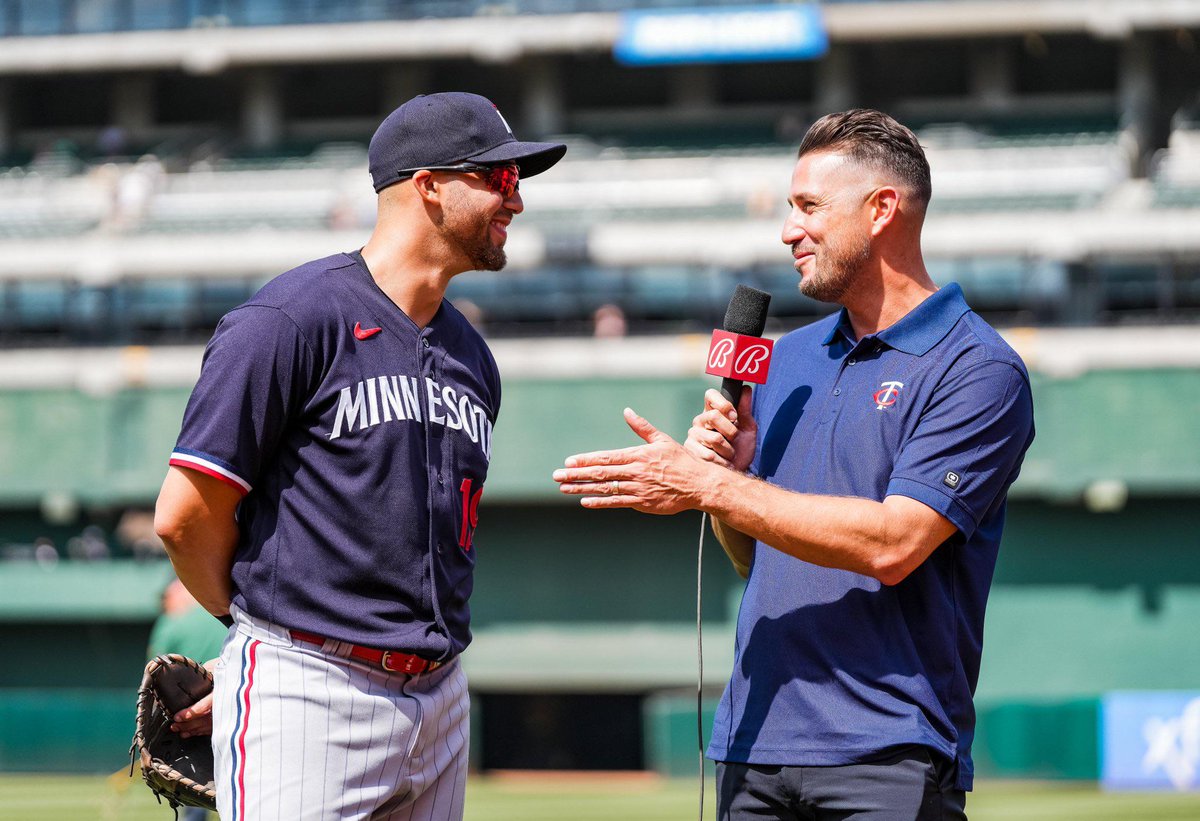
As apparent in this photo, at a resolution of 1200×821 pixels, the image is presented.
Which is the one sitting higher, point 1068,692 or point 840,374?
point 840,374

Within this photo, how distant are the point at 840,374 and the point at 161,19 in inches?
1134

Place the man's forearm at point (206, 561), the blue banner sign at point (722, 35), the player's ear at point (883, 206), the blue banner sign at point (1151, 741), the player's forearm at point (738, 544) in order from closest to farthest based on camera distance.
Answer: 1. the man's forearm at point (206, 561)
2. the player's ear at point (883, 206)
3. the player's forearm at point (738, 544)
4. the blue banner sign at point (1151, 741)
5. the blue banner sign at point (722, 35)

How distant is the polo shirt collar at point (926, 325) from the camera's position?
351 cm

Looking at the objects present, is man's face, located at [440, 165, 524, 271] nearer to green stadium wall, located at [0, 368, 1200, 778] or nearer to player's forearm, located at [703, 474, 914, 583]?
player's forearm, located at [703, 474, 914, 583]

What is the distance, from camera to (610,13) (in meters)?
28.0

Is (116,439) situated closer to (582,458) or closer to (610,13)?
(610,13)

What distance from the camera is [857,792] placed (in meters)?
3.25

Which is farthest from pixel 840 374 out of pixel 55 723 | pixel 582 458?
pixel 55 723

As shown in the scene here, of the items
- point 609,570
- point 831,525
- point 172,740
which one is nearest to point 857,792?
point 831,525

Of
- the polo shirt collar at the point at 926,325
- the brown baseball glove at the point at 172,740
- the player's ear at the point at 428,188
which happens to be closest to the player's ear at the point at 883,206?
the polo shirt collar at the point at 926,325

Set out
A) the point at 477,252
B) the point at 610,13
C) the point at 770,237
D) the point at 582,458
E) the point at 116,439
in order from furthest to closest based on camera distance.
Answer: the point at 610,13 → the point at 770,237 → the point at 116,439 → the point at 477,252 → the point at 582,458

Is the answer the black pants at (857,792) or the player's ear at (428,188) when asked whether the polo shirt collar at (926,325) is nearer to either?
the black pants at (857,792)

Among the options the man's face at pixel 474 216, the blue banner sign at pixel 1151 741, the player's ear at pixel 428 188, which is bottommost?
the blue banner sign at pixel 1151 741

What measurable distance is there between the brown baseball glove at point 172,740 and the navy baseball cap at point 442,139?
1325mm
